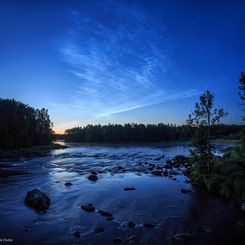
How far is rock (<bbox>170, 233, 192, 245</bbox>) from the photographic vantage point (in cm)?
1180

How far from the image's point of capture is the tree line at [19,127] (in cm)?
8606

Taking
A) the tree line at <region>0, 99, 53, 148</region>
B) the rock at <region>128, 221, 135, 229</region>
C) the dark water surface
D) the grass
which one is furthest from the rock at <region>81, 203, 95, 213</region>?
the tree line at <region>0, 99, 53, 148</region>

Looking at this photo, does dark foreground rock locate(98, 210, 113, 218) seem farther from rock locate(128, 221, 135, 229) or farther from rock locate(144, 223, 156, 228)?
rock locate(144, 223, 156, 228)

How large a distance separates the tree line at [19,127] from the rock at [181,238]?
85.9 m

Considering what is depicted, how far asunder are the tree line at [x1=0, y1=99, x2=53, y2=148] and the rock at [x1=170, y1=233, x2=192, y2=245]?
85.9 metres

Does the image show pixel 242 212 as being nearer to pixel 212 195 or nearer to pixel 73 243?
pixel 212 195

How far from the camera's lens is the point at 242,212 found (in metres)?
16.0

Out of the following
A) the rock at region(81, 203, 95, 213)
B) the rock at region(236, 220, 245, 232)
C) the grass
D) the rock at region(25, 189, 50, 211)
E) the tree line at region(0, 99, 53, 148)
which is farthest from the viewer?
the tree line at region(0, 99, 53, 148)

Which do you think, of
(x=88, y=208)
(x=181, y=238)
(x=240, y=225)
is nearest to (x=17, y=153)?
(x=88, y=208)

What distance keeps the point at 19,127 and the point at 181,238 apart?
93.8 meters

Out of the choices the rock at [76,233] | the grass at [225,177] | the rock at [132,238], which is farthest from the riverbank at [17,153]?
the rock at [132,238]

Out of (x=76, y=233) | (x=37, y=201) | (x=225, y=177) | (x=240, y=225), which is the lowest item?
(x=76, y=233)

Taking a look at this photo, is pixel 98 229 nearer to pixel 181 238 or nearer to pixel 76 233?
pixel 76 233

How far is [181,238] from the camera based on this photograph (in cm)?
1205
